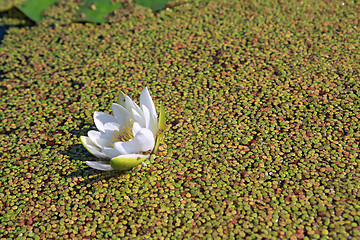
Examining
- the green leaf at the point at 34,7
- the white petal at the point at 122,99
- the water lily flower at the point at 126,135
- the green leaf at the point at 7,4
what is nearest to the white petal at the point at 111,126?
the water lily flower at the point at 126,135

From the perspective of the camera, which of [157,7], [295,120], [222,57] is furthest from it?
[157,7]

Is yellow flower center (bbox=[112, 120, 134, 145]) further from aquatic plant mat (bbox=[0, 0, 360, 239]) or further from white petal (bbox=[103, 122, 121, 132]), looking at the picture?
aquatic plant mat (bbox=[0, 0, 360, 239])

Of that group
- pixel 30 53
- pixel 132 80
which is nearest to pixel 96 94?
pixel 132 80

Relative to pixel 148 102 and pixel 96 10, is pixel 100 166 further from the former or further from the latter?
pixel 96 10

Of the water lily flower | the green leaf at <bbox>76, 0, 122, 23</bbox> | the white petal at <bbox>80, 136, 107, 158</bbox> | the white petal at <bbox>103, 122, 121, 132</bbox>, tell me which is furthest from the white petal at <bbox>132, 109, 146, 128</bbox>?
the green leaf at <bbox>76, 0, 122, 23</bbox>

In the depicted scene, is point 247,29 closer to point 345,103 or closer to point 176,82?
point 176,82

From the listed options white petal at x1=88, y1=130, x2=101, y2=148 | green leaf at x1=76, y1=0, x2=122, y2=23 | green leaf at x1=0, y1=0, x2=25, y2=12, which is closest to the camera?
white petal at x1=88, y1=130, x2=101, y2=148

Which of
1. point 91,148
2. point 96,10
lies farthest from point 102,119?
point 96,10

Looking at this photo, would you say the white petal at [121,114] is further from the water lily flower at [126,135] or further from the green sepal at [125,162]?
the green sepal at [125,162]
